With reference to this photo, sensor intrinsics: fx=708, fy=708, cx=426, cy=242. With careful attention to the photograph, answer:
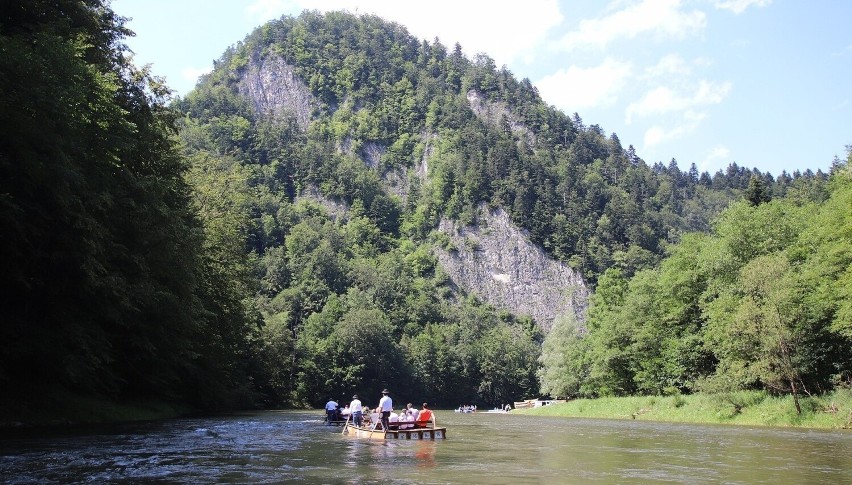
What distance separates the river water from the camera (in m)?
18.6

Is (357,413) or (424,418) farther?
(357,413)

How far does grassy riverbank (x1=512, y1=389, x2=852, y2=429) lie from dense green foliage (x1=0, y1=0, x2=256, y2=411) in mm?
36799

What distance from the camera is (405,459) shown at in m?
24.1

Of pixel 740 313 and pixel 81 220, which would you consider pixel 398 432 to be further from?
pixel 740 313

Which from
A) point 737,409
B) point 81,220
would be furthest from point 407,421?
point 737,409

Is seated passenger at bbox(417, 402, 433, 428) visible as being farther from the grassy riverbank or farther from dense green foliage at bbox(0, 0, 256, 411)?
the grassy riverbank

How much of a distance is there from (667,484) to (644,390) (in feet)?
181

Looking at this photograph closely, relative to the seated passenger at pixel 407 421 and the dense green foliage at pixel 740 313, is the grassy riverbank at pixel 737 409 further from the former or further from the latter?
the seated passenger at pixel 407 421

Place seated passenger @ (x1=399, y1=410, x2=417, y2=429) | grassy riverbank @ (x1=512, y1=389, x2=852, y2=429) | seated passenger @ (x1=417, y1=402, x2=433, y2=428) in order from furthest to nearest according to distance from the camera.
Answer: grassy riverbank @ (x1=512, y1=389, x2=852, y2=429) < seated passenger @ (x1=417, y1=402, x2=433, y2=428) < seated passenger @ (x1=399, y1=410, x2=417, y2=429)

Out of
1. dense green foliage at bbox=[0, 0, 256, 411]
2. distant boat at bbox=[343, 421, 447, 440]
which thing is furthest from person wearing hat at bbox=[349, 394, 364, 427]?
dense green foliage at bbox=[0, 0, 256, 411]

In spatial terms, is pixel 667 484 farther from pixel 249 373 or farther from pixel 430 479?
pixel 249 373

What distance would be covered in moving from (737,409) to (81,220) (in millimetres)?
43362

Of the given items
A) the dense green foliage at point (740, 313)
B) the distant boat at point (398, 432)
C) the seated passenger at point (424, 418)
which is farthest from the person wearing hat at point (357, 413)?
the dense green foliage at point (740, 313)

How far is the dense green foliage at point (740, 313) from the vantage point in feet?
145
